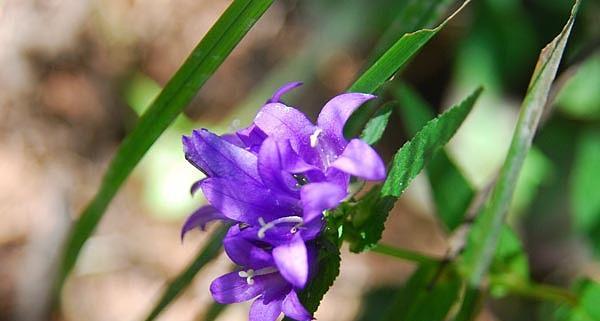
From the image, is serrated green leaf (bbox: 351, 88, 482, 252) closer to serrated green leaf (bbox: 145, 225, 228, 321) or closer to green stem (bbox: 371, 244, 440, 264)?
green stem (bbox: 371, 244, 440, 264)

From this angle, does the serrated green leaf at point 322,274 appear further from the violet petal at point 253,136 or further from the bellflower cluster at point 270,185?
the violet petal at point 253,136

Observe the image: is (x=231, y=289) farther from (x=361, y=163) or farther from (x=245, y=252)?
(x=361, y=163)

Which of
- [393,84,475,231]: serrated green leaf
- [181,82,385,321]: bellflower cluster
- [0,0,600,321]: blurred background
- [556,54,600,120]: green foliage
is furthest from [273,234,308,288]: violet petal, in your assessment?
[556,54,600,120]: green foliage

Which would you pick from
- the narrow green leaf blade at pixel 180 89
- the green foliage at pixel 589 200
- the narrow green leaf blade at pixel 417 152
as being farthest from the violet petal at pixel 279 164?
the green foliage at pixel 589 200

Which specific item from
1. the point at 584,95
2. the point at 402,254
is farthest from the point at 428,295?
the point at 584,95

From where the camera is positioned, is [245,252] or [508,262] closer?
[245,252]

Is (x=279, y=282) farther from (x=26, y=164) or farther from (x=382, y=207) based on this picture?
(x=26, y=164)
